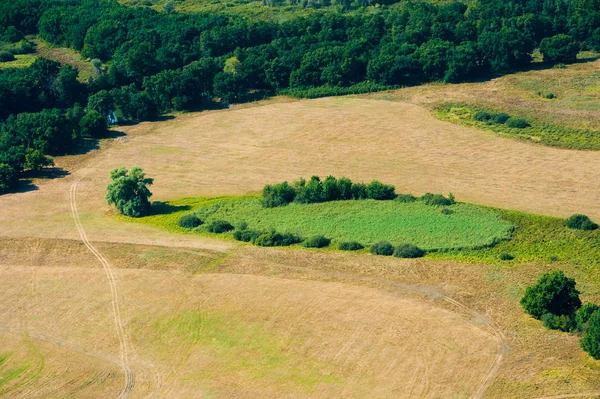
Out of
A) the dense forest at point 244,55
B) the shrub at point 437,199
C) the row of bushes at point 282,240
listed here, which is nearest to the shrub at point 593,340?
the row of bushes at point 282,240

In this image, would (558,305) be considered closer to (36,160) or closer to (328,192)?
(328,192)

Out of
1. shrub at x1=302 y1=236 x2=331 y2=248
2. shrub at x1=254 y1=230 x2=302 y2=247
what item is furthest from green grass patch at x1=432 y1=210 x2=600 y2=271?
shrub at x1=254 y1=230 x2=302 y2=247

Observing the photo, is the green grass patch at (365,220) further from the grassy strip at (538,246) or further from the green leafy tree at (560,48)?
the green leafy tree at (560,48)

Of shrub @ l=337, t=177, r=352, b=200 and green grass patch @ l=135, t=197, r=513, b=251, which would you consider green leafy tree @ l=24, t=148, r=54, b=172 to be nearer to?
green grass patch @ l=135, t=197, r=513, b=251

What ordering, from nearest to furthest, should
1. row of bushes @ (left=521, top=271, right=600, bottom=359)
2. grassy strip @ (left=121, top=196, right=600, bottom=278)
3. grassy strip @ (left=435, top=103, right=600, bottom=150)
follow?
row of bushes @ (left=521, top=271, right=600, bottom=359), grassy strip @ (left=121, top=196, right=600, bottom=278), grassy strip @ (left=435, top=103, right=600, bottom=150)

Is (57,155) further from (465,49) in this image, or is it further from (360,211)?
(465,49)

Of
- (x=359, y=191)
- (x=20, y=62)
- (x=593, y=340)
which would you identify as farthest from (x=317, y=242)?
(x=20, y=62)
